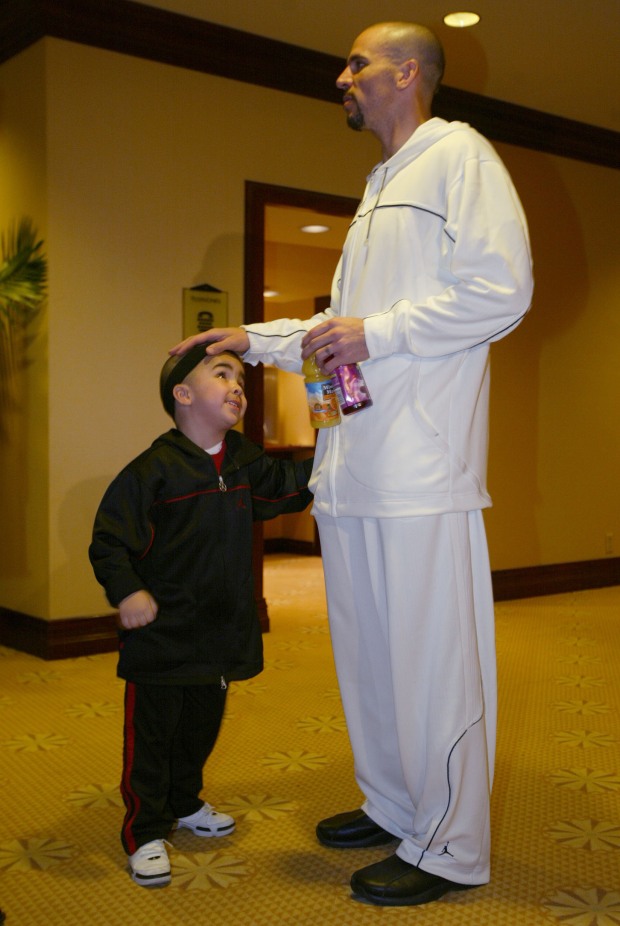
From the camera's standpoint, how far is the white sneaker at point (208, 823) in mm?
2133

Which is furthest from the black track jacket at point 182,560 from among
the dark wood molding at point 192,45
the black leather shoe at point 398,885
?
the dark wood molding at point 192,45

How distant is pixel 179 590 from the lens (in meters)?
2.00

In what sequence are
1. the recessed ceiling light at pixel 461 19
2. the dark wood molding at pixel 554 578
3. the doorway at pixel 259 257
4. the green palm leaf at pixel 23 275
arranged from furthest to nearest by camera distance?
the dark wood molding at pixel 554 578
the doorway at pixel 259 257
the recessed ceiling light at pixel 461 19
the green palm leaf at pixel 23 275

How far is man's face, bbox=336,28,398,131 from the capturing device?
6.24ft

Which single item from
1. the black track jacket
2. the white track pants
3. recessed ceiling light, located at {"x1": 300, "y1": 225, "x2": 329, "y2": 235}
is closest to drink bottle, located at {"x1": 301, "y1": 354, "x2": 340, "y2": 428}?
the white track pants

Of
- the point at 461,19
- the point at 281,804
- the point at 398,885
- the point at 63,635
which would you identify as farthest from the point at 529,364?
the point at 398,885

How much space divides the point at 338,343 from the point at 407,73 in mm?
570

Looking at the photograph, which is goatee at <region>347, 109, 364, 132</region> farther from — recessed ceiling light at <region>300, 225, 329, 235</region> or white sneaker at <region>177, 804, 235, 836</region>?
recessed ceiling light at <region>300, 225, 329, 235</region>

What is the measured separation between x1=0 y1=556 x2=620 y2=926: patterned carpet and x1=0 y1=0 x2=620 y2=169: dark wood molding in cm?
254

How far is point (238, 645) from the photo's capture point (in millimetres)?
2049

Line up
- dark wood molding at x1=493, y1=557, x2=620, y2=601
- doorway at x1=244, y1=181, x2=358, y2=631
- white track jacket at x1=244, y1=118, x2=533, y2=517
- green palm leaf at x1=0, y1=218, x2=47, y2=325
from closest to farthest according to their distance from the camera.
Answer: white track jacket at x1=244, y1=118, x2=533, y2=517, green palm leaf at x1=0, y1=218, x2=47, y2=325, doorway at x1=244, y1=181, x2=358, y2=631, dark wood molding at x1=493, y1=557, x2=620, y2=601


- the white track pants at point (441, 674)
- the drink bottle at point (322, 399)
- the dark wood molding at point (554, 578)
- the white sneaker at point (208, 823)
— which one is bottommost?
the dark wood molding at point (554, 578)

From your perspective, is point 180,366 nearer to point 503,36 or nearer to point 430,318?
point 430,318

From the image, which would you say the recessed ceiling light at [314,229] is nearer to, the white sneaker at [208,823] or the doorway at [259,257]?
the doorway at [259,257]
